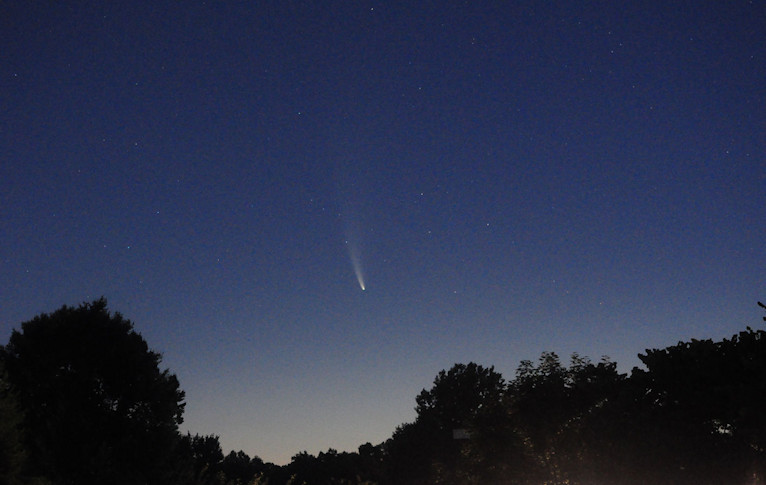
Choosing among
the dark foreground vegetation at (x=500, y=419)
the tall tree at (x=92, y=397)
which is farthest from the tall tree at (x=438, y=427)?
the tall tree at (x=92, y=397)

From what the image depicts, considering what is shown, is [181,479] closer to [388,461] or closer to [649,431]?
[649,431]

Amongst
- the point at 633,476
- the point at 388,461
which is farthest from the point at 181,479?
the point at 388,461

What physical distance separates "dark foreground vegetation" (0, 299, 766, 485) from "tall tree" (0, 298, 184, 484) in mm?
50

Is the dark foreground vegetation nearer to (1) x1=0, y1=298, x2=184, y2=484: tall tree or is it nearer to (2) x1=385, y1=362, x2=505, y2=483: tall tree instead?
(1) x1=0, y1=298, x2=184, y2=484: tall tree

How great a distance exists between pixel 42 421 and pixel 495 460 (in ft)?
79.6

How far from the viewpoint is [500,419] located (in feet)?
109

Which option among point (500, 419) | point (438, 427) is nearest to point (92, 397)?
point (500, 419)

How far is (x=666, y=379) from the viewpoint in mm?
28781

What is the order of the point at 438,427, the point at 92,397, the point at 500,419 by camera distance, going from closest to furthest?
1. the point at 92,397
2. the point at 500,419
3. the point at 438,427

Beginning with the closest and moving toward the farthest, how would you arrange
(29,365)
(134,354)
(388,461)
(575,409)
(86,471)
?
(86,471) → (29,365) → (134,354) → (575,409) → (388,461)

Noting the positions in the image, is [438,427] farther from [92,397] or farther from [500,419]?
[92,397]

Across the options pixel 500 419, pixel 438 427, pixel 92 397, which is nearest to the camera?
pixel 92 397

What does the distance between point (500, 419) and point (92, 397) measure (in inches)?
898

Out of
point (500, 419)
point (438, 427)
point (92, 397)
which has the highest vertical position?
point (438, 427)
